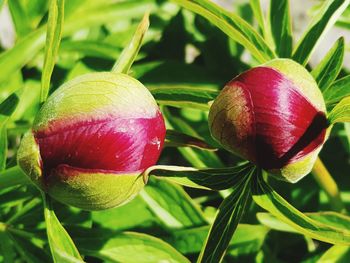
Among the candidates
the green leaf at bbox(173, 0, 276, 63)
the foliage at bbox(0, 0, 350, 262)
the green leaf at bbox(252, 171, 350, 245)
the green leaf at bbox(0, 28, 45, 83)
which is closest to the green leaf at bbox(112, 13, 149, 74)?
the foliage at bbox(0, 0, 350, 262)

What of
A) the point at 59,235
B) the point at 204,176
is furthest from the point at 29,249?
the point at 204,176

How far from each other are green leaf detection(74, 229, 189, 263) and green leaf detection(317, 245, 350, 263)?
0.25 meters

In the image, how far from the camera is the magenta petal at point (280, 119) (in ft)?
2.57

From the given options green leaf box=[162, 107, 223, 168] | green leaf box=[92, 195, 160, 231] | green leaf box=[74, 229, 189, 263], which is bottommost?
green leaf box=[92, 195, 160, 231]

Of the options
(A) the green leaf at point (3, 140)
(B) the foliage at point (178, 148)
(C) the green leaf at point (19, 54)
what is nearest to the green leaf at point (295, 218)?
(B) the foliage at point (178, 148)

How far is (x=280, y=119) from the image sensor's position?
0.78 metres

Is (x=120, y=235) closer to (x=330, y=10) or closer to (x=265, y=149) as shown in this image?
(x=265, y=149)

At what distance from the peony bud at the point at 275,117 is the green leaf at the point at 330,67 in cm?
14

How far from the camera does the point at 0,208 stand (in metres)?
1.11

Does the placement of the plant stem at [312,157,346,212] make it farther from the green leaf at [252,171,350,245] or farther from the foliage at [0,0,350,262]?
the green leaf at [252,171,350,245]

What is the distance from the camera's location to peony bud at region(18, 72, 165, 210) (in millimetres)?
762

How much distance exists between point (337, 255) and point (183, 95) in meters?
0.40

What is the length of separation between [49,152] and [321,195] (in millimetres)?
678

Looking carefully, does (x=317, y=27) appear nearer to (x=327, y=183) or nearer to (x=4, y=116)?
(x=327, y=183)
